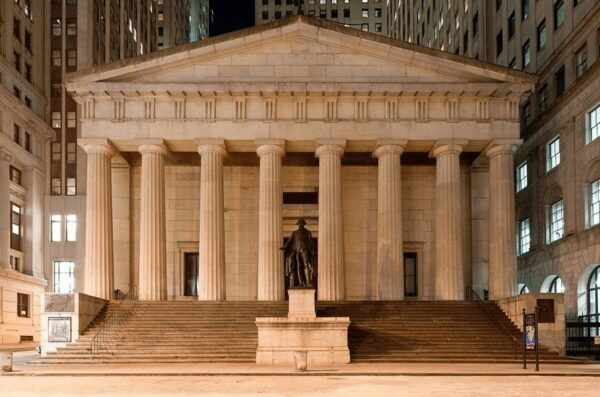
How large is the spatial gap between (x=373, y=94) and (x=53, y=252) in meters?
45.3

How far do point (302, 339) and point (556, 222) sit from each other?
25.0 metres

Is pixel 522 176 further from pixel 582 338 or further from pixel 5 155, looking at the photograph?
pixel 5 155

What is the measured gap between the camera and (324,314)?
Answer: 126 feet

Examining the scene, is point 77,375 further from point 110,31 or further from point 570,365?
point 110,31

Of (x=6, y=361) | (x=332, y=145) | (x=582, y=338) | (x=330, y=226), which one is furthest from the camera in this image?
(x=332, y=145)

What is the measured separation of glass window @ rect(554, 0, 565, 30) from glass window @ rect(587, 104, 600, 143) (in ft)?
24.3

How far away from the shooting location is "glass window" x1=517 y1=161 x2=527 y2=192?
2203 inches

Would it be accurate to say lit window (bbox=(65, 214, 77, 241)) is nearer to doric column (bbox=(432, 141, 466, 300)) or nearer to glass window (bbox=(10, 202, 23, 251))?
glass window (bbox=(10, 202, 23, 251))

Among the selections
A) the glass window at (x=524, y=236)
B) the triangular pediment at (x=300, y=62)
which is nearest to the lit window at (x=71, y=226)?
the triangular pediment at (x=300, y=62)

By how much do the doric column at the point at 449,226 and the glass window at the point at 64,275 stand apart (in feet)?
146

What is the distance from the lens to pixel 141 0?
106 m

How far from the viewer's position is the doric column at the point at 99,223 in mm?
42219

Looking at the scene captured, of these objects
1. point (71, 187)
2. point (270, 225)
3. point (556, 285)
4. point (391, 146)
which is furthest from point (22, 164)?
point (556, 285)

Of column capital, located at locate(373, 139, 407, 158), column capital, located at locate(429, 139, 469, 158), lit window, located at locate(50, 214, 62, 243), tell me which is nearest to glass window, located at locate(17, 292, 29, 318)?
lit window, located at locate(50, 214, 62, 243)
